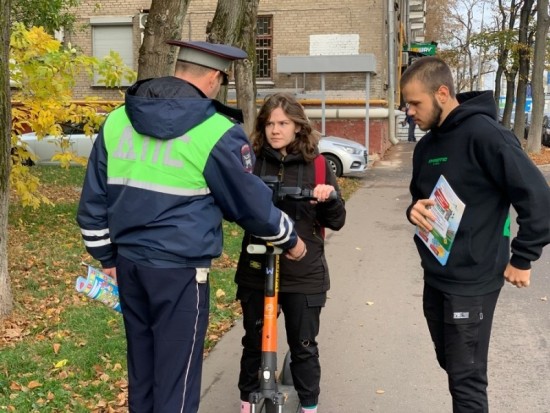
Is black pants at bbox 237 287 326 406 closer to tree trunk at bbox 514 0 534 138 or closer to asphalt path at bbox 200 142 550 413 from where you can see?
asphalt path at bbox 200 142 550 413

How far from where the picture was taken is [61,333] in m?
5.24

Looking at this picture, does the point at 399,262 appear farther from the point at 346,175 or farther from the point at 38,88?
the point at 346,175

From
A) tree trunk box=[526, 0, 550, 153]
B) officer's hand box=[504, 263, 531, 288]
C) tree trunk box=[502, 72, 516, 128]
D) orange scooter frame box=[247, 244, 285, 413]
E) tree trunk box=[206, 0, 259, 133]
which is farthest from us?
tree trunk box=[502, 72, 516, 128]

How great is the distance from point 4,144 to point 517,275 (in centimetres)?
391

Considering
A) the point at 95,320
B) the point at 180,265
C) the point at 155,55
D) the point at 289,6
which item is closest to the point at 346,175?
the point at 289,6

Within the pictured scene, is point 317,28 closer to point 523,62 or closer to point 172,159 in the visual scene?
point 523,62

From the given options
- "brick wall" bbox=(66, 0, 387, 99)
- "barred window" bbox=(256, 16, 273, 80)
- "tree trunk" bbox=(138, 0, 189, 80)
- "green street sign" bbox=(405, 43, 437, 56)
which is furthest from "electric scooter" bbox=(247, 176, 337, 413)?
"green street sign" bbox=(405, 43, 437, 56)

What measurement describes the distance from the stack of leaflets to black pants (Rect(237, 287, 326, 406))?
76 cm

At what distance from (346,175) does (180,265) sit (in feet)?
45.7

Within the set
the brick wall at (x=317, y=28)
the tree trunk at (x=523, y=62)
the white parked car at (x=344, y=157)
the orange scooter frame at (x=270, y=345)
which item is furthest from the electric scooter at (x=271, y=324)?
the tree trunk at (x=523, y=62)

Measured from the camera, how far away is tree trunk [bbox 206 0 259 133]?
10211mm

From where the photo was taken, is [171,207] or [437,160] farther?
[437,160]

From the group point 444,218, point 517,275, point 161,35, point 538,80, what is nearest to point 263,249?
point 444,218

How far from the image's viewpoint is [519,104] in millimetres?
27422
